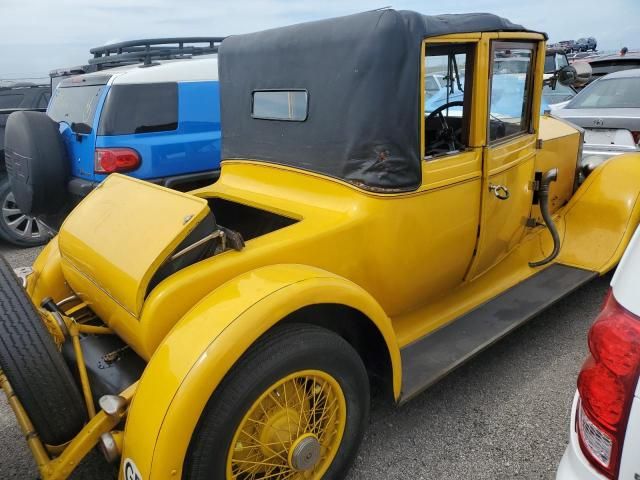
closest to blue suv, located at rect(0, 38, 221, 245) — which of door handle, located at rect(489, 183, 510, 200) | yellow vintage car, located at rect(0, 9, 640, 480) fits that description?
yellow vintage car, located at rect(0, 9, 640, 480)

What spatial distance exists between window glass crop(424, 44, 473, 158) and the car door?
0.14 m

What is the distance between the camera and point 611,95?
631 cm

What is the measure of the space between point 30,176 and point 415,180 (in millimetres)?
3933

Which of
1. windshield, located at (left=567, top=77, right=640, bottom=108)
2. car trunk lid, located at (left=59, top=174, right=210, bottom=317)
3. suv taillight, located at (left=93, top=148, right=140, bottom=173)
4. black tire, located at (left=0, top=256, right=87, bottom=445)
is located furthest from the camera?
windshield, located at (left=567, top=77, right=640, bottom=108)

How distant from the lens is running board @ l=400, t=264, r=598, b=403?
250cm

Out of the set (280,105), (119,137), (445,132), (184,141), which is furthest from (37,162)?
(445,132)

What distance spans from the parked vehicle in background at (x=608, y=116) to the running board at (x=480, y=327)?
1340mm

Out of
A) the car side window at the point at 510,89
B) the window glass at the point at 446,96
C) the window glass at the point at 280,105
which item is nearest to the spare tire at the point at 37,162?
→ the window glass at the point at 280,105

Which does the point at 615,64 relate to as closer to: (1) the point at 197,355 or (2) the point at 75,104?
(2) the point at 75,104

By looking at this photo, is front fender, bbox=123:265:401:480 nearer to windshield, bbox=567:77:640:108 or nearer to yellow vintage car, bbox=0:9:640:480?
yellow vintage car, bbox=0:9:640:480

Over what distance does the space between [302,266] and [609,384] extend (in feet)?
3.86

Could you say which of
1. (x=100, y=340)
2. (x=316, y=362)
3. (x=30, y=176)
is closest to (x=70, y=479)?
(x=100, y=340)

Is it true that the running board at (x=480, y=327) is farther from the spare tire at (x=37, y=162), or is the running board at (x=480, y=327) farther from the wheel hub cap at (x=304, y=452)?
the spare tire at (x=37, y=162)

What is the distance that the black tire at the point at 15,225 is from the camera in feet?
19.1
